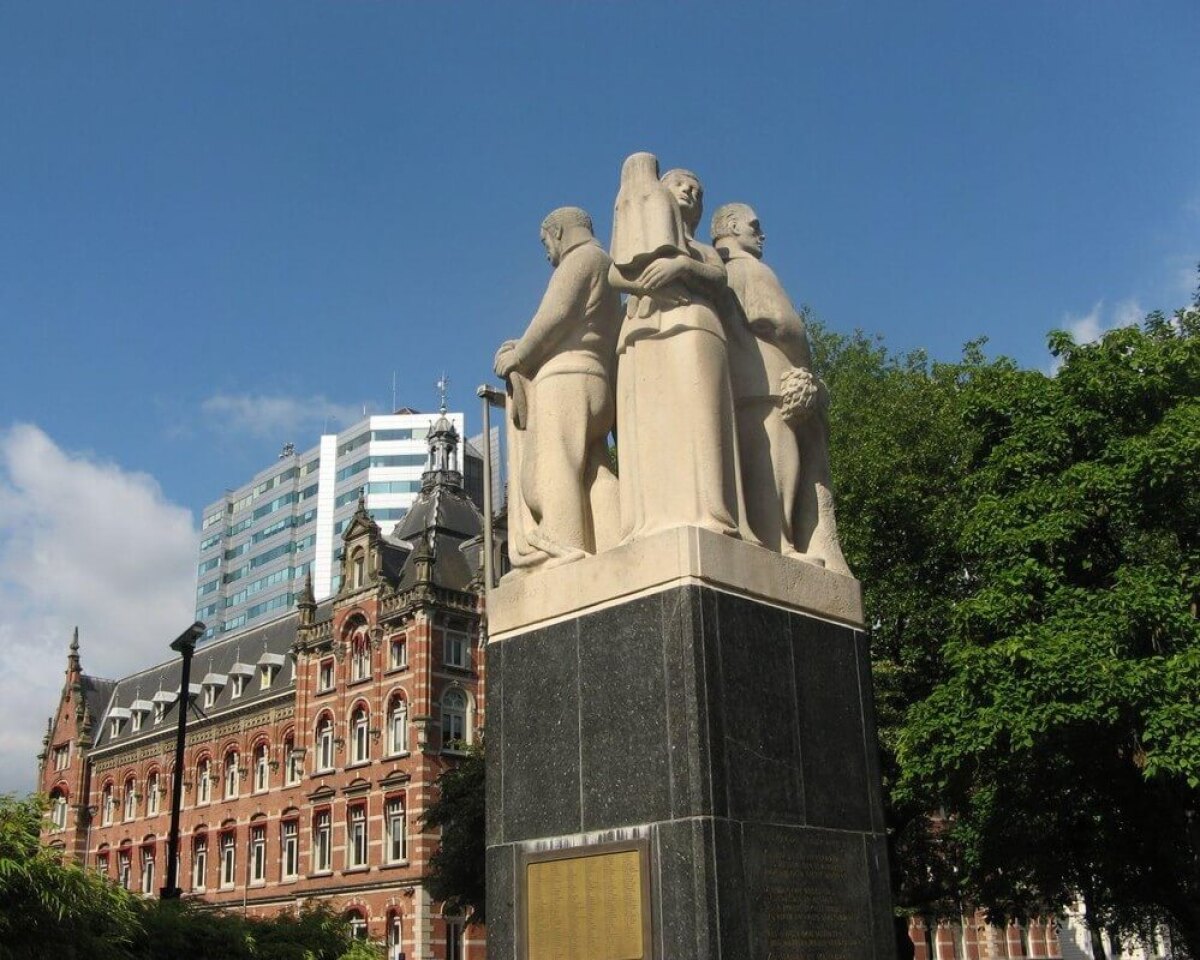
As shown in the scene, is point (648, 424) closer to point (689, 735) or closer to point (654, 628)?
point (654, 628)

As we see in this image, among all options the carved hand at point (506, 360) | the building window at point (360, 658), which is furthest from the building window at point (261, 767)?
the carved hand at point (506, 360)

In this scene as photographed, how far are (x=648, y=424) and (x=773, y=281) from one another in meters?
1.47

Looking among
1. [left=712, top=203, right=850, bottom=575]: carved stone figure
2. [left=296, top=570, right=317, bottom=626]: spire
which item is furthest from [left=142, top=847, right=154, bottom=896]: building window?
[left=712, top=203, right=850, bottom=575]: carved stone figure

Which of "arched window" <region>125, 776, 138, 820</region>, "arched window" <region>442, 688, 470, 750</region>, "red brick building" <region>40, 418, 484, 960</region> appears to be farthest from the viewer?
"arched window" <region>125, 776, 138, 820</region>

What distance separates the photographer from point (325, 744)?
5212cm

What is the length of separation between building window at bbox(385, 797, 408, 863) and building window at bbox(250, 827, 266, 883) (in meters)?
9.38

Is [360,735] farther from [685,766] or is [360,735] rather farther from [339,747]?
[685,766]

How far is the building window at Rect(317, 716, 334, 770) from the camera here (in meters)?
51.6

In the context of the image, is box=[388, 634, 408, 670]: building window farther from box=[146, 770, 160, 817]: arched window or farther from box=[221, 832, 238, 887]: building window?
box=[146, 770, 160, 817]: arched window

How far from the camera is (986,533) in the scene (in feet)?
69.2

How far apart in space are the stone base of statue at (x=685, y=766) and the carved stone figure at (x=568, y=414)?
402 millimetres

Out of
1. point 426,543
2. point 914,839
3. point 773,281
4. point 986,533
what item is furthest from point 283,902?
point 773,281

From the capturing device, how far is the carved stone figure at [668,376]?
7.44 meters

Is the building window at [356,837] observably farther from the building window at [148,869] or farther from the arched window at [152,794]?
the arched window at [152,794]
